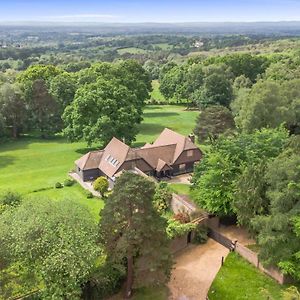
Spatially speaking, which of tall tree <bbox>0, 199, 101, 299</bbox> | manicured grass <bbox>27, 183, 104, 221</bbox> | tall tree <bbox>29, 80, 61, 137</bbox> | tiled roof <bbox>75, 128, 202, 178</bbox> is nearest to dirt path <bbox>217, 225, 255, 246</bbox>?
manicured grass <bbox>27, 183, 104, 221</bbox>

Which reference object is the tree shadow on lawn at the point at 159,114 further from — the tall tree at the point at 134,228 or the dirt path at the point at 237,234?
the tall tree at the point at 134,228

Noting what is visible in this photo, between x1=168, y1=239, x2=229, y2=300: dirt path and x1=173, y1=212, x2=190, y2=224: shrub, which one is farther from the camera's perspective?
x1=173, y1=212, x2=190, y2=224: shrub

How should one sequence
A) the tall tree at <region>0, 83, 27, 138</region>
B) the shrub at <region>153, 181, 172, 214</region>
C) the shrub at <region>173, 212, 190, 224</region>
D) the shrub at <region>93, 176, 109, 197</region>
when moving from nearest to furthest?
the shrub at <region>173, 212, 190, 224</region>, the shrub at <region>153, 181, 172, 214</region>, the shrub at <region>93, 176, 109, 197</region>, the tall tree at <region>0, 83, 27, 138</region>

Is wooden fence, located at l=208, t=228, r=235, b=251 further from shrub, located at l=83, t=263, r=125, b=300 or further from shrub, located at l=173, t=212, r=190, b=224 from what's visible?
shrub, located at l=83, t=263, r=125, b=300

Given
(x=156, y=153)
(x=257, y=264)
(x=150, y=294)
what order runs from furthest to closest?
(x=156, y=153), (x=257, y=264), (x=150, y=294)

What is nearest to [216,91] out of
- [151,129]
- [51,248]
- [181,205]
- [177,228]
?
[151,129]

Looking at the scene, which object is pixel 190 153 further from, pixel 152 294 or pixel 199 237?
pixel 152 294
